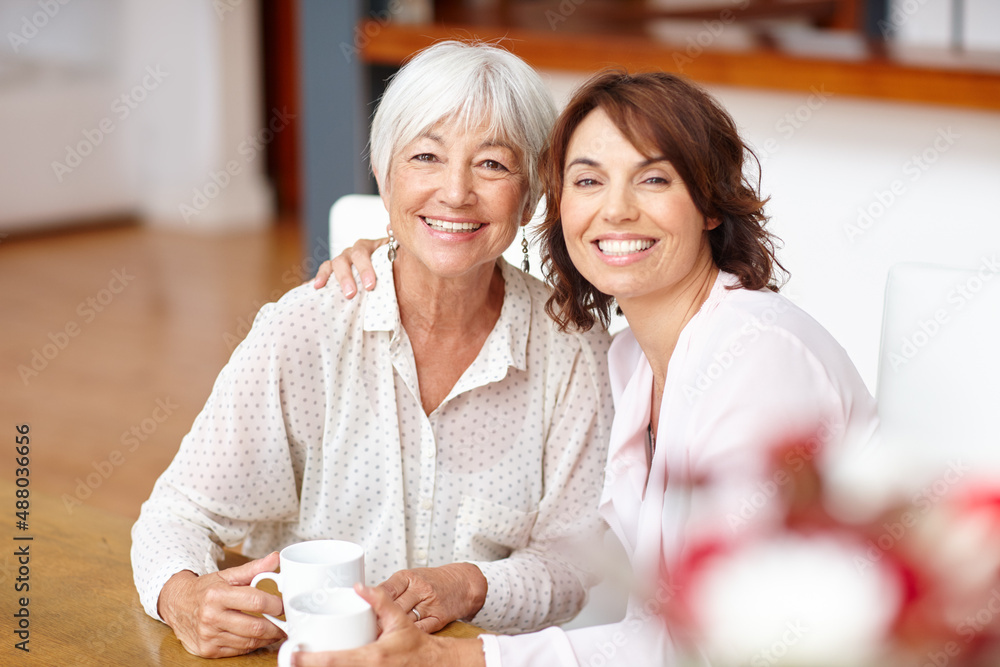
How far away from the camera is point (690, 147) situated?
1257 millimetres

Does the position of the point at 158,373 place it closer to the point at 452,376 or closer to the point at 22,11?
the point at 452,376

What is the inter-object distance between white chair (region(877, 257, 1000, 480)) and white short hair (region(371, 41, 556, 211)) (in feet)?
1.86

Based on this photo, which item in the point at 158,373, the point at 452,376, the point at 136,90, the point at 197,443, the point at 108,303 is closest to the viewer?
the point at 197,443

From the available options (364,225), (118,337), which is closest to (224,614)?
(364,225)

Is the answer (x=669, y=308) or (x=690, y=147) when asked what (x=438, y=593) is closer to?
(x=669, y=308)

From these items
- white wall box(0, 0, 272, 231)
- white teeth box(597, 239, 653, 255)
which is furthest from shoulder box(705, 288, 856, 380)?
white wall box(0, 0, 272, 231)

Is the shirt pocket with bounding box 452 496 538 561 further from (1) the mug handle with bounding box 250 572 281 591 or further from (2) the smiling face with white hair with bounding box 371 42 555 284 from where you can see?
(1) the mug handle with bounding box 250 572 281 591

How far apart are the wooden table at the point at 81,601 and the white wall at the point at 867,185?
1.28 metres

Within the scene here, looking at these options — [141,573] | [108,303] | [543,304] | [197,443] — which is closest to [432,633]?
[141,573]

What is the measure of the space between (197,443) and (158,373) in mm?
2957

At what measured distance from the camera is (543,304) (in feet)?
5.34

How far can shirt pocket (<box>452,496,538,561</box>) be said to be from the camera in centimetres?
151

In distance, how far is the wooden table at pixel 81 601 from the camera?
3.50 ft

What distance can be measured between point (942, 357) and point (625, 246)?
510 millimetres
